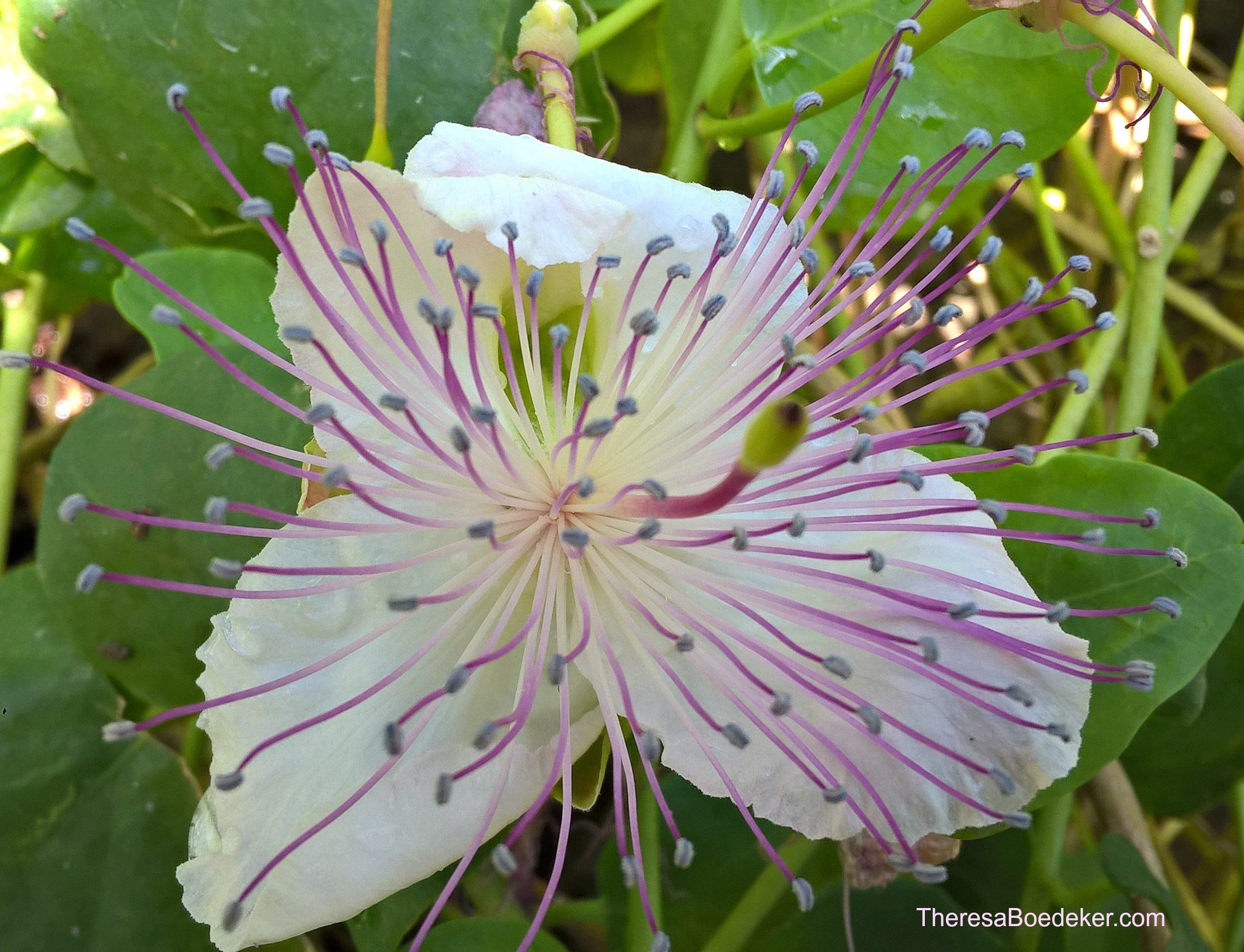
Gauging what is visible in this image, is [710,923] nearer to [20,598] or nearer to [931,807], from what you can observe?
[931,807]

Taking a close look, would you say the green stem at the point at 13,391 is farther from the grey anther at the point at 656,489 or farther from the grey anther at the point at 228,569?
the grey anther at the point at 656,489

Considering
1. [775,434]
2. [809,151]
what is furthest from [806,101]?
[775,434]

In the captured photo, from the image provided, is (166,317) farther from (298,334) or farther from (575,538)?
(575,538)

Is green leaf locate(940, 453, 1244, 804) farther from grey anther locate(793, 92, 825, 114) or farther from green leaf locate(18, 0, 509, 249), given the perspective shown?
green leaf locate(18, 0, 509, 249)

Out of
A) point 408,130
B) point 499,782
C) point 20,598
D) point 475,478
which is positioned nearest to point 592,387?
point 475,478

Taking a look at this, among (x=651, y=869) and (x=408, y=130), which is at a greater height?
(x=408, y=130)

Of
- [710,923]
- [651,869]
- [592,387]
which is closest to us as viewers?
[592,387]

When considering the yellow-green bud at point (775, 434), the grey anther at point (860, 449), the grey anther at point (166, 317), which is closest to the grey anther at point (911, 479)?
the grey anther at point (860, 449)
